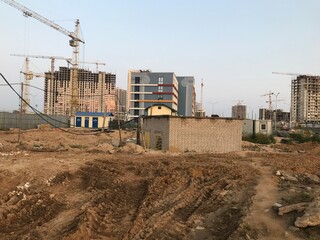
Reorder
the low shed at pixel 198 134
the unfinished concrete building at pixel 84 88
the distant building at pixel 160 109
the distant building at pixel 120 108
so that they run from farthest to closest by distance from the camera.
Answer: the unfinished concrete building at pixel 84 88, the distant building at pixel 120 108, the distant building at pixel 160 109, the low shed at pixel 198 134

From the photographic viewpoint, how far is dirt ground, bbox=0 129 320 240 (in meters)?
7.31

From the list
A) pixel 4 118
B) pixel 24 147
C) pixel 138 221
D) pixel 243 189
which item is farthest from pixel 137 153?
pixel 4 118

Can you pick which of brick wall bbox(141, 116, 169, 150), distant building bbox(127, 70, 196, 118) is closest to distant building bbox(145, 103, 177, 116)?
brick wall bbox(141, 116, 169, 150)

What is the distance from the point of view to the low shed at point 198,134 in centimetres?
2194

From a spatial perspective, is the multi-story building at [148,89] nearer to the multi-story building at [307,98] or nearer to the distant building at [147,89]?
the distant building at [147,89]

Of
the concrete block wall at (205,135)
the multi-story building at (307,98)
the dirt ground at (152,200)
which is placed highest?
the multi-story building at (307,98)

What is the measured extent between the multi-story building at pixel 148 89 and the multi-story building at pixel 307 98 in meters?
52.4

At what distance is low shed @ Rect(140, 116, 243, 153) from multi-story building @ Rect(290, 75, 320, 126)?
341 feet

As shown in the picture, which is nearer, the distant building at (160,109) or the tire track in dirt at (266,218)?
the tire track in dirt at (266,218)

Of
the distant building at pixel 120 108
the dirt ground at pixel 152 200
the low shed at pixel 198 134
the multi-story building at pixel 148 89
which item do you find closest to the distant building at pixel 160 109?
the distant building at pixel 120 108

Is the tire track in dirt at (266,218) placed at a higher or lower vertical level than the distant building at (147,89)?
lower

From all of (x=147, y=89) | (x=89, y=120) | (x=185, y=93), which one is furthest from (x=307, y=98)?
(x=89, y=120)

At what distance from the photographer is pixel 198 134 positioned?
22297mm

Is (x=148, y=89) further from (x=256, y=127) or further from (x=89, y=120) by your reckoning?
(x=256, y=127)
